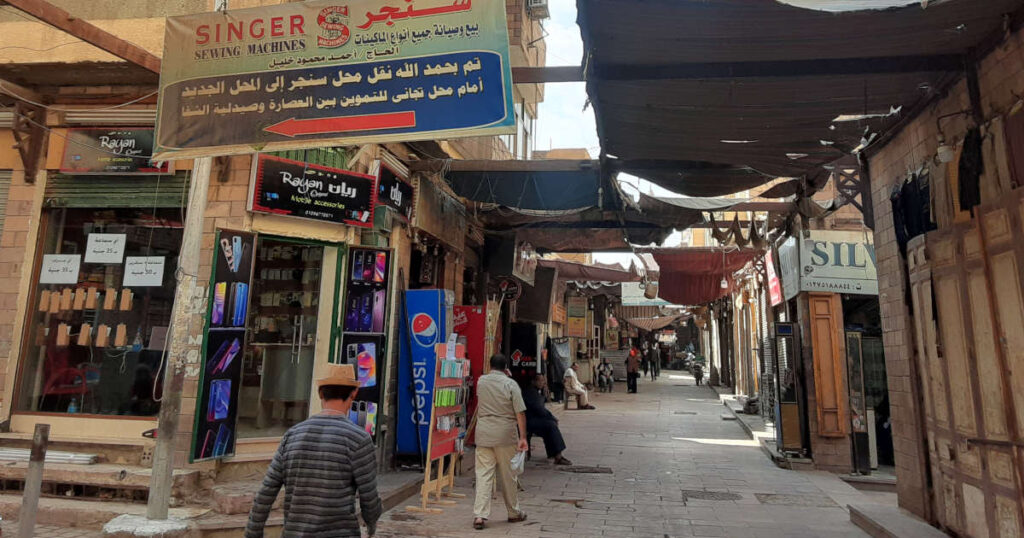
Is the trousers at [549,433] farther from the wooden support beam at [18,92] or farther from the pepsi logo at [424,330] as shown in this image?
the wooden support beam at [18,92]

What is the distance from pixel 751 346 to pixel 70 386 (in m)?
14.7

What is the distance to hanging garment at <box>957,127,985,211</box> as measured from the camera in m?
4.13

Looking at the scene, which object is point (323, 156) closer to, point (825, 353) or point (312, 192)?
point (312, 192)

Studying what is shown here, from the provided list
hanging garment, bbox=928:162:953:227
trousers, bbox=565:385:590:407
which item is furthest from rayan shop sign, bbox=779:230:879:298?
trousers, bbox=565:385:590:407

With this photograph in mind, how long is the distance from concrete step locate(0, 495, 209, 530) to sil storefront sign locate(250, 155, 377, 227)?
3228mm

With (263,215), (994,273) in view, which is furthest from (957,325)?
(263,215)

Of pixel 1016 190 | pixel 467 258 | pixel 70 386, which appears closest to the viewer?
pixel 1016 190

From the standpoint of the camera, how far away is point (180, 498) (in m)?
5.66

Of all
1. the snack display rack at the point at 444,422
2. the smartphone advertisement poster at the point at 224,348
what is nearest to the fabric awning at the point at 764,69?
the snack display rack at the point at 444,422

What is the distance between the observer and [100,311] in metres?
6.79

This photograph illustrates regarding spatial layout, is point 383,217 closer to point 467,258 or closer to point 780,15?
point 467,258

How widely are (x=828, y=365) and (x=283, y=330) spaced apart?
27.3ft

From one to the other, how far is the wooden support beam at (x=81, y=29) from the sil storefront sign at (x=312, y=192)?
152 centimetres

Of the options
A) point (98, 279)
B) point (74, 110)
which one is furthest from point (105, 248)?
point (74, 110)
